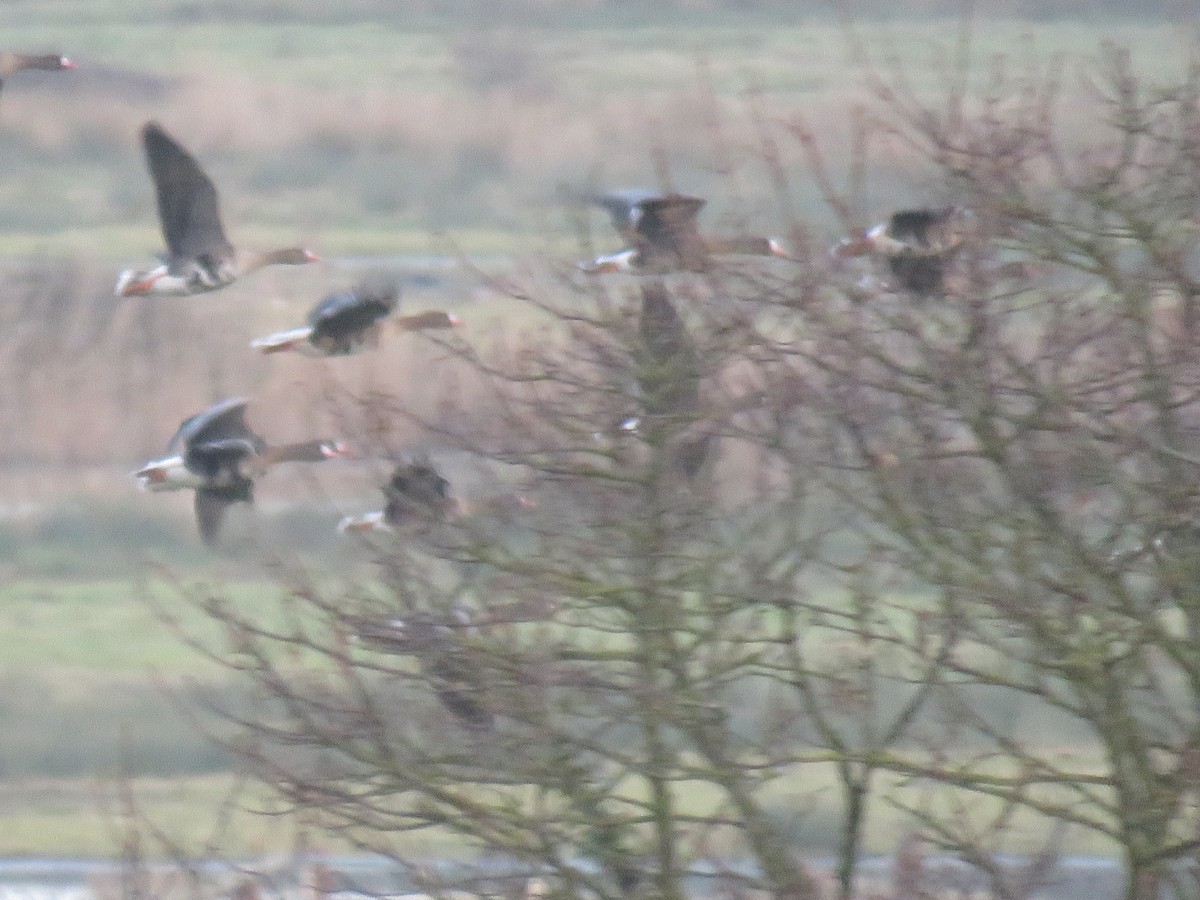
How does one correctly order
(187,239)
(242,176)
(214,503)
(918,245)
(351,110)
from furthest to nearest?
(351,110) < (242,176) < (214,503) < (187,239) < (918,245)

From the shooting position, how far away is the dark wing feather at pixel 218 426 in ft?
27.1

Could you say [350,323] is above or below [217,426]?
above

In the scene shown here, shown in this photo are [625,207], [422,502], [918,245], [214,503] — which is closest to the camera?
[918,245]

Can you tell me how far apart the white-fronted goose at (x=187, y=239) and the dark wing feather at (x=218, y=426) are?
46 cm

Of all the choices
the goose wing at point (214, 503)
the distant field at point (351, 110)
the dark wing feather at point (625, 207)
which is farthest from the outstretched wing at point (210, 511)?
the distant field at point (351, 110)

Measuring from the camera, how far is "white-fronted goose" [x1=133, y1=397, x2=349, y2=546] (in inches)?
317

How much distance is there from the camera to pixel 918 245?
588 centimetres

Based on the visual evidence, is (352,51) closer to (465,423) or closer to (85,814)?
(85,814)

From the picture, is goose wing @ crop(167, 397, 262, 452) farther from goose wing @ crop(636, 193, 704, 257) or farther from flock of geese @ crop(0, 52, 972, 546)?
goose wing @ crop(636, 193, 704, 257)

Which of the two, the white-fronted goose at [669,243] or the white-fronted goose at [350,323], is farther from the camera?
the white-fronted goose at [350,323]

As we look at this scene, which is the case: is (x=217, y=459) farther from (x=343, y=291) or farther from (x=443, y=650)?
(x=443, y=650)

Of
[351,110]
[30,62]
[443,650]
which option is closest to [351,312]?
[443,650]

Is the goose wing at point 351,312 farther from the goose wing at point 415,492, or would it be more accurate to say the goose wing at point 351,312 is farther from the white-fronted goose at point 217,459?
the goose wing at point 415,492

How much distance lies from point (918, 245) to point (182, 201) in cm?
368
